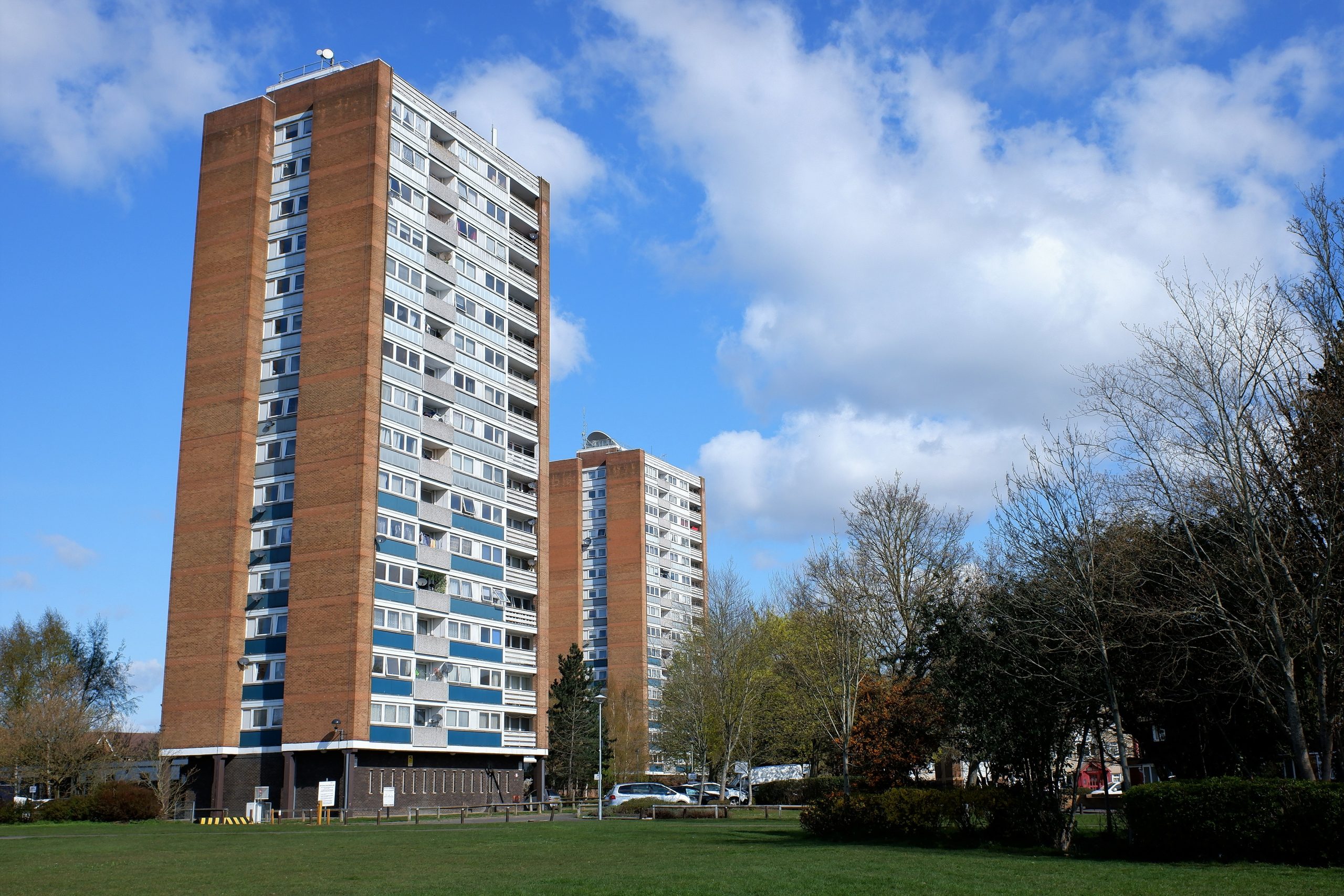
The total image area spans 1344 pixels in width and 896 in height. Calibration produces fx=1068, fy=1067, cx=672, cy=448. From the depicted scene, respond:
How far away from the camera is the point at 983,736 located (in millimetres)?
27766

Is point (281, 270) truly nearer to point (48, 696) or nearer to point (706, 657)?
point (48, 696)

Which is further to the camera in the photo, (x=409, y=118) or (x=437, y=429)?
(x=409, y=118)

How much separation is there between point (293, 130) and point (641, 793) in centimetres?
4414

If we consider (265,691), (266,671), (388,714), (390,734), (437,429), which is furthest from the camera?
(437,429)

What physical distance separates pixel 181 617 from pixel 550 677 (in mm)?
60710

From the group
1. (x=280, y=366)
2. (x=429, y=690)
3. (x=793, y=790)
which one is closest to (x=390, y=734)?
(x=429, y=690)

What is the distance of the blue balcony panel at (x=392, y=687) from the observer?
5494 centimetres

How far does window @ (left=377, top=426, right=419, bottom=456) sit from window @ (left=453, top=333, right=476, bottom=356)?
783 centimetres

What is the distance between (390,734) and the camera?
180 ft

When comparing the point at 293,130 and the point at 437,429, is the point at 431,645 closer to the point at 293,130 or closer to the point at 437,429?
the point at 437,429

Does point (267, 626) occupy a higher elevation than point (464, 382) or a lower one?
lower

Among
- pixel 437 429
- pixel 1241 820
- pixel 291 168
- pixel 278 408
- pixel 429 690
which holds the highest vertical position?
pixel 291 168

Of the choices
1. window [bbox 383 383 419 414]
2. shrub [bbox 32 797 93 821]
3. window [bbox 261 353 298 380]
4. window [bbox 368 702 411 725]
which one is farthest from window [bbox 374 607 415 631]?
shrub [bbox 32 797 93 821]

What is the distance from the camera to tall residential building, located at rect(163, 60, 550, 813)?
5534cm
